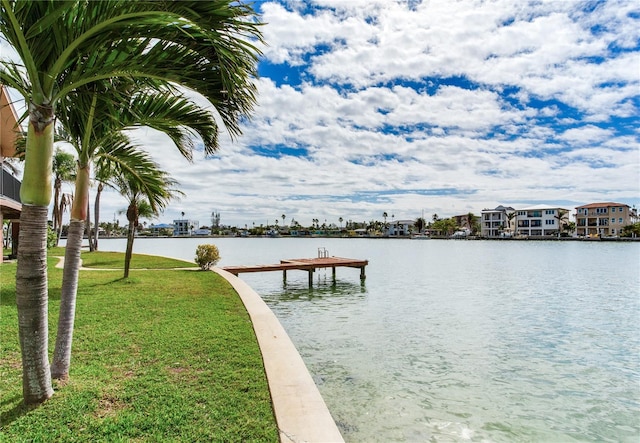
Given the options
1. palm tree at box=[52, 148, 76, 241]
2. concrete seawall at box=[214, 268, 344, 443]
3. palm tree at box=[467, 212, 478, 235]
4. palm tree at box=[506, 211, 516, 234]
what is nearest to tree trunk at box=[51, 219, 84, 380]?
concrete seawall at box=[214, 268, 344, 443]

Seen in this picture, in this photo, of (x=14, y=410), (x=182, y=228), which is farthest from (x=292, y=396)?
(x=182, y=228)

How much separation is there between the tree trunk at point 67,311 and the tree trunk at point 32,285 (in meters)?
0.80

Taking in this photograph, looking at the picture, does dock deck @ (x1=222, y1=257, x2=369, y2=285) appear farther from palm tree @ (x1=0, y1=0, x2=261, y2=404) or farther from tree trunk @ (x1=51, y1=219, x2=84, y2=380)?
palm tree @ (x1=0, y1=0, x2=261, y2=404)

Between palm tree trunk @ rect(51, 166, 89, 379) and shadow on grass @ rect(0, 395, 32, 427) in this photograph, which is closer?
shadow on grass @ rect(0, 395, 32, 427)

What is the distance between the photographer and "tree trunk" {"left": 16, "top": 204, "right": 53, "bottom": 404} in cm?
359

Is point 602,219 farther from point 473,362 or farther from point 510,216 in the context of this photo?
point 473,362

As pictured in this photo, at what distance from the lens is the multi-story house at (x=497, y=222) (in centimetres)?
11462

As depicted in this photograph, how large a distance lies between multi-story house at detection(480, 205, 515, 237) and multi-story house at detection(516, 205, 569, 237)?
2.80 m

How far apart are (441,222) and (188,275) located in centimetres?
13787

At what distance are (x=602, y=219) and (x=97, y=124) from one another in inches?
4751

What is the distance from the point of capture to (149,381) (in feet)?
16.0

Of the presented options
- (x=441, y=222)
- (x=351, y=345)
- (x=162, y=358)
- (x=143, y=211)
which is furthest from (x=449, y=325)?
(x=441, y=222)

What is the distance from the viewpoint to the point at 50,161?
3613 millimetres

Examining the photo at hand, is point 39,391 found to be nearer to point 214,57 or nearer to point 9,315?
point 214,57
